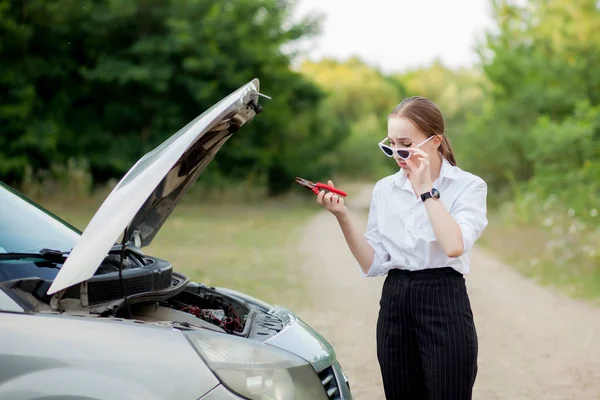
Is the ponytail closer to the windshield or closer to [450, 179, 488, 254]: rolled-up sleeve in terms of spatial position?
[450, 179, 488, 254]: rolled-up sleeve

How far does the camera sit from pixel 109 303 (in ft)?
10.3

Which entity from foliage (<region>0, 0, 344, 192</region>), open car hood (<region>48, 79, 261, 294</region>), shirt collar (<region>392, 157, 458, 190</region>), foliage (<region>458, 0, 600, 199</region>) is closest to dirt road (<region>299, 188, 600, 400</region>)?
shirt collar (<region>392, 157, 458, 190</region>)

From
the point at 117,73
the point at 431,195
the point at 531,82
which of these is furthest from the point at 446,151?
the point at 117,73

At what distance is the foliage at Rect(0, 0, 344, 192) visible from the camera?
98.4 feet

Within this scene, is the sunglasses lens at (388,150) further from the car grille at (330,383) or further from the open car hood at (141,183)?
the car grille at (330,383)

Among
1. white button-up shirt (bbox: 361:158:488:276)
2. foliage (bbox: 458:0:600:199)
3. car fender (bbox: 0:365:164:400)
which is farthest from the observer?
foliage (bbox: 458:0:600:199)

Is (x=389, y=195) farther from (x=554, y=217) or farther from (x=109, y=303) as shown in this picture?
(x=554, y=217)

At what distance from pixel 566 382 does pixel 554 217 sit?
402 inches

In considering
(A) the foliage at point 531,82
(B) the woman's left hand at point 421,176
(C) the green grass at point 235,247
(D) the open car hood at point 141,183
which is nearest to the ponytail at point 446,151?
(B) the woman's left hand at point 421,176

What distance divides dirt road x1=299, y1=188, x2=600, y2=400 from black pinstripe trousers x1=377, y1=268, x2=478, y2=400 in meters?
2.87

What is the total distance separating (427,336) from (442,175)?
636 millimetres

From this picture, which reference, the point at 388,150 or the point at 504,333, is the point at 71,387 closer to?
the point at 388,150

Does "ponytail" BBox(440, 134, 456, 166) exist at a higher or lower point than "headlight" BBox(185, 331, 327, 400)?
higher

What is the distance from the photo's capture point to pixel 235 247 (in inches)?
720
